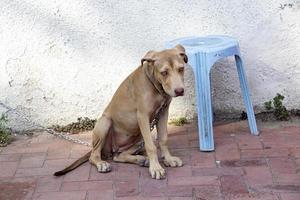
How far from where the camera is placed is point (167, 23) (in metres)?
5.59

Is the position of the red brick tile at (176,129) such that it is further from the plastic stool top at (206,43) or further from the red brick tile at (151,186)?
the red brick tile at (151,186)

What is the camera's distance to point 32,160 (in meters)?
5.16

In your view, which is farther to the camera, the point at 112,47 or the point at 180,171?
the point at 112,47

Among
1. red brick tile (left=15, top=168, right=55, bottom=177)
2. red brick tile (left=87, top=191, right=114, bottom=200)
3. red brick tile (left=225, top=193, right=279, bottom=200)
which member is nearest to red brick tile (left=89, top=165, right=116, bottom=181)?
red brick tile (left=87, top=191, right=114, bottom=200)

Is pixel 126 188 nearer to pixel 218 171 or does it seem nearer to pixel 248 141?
pixel 218 171

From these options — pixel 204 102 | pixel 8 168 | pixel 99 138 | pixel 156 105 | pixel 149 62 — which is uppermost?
pixel 149 62

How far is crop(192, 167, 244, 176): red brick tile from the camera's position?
181 inches

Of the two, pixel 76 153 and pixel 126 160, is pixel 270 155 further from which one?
pixel 76 153

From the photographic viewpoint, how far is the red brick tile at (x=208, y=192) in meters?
4.23

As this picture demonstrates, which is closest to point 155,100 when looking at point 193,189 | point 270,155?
point 193,189

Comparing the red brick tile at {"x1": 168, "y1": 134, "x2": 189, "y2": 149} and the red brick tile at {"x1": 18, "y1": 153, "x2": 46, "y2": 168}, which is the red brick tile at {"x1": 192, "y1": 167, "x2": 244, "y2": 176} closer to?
the red brick tile at {"x1": 168, "y1": 134, "x2": 189, "y2": 149}

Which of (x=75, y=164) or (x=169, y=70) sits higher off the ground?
(x=169, y=70)

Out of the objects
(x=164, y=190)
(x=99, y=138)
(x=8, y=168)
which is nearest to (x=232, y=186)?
(x=164, y=190)

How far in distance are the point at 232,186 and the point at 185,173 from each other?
0.46 metres
